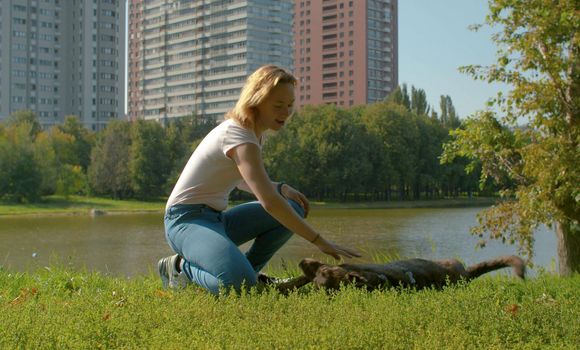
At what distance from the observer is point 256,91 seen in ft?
11.8

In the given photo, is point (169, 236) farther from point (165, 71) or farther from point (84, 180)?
point (165, 71)

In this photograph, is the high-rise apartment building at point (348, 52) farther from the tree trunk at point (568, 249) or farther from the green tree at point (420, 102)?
the tree trunk at point (568, 249)

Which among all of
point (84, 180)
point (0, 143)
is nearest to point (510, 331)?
point (0, 143)

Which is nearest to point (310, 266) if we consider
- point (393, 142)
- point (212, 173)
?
point (212, 173)

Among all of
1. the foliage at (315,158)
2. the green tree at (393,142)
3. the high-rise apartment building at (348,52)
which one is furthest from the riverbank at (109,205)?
the high-rise apartment building at (348,52)

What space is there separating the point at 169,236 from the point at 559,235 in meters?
4.79

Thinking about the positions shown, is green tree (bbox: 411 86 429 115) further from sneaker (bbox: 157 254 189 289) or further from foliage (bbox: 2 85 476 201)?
sneaker (bbox: 157 254 189 289)

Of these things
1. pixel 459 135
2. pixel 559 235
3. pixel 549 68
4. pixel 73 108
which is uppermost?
pixel 73 108

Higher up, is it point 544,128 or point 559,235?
point 544,128

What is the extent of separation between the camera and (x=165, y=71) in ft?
286

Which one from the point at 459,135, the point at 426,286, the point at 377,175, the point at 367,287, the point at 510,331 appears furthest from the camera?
the point at 377,175

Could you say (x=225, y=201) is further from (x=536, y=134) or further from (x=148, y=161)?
(x=148, y=161)

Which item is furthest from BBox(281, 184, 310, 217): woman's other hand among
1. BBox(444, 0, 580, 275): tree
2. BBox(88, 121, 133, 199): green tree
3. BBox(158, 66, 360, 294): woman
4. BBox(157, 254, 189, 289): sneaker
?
BBox(88, 121, 133, 199): green tree

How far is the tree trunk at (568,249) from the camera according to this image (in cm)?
662
